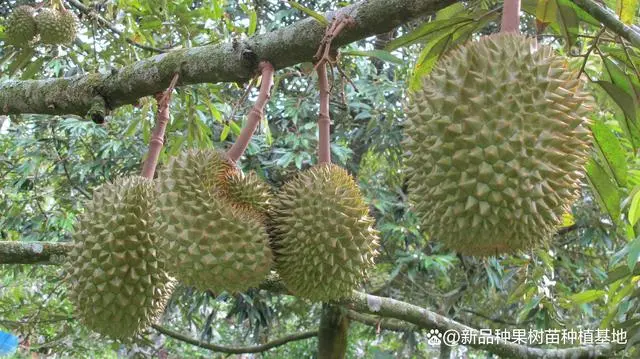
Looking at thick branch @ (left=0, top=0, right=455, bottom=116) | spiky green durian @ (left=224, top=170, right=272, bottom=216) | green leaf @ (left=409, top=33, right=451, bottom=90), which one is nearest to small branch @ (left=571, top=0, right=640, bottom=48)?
thick branch @ (left=0, top=0, right=455, bottom=116)

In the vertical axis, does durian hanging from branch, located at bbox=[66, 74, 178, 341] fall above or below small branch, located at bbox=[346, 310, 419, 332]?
below

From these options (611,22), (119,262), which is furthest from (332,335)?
(611,22)

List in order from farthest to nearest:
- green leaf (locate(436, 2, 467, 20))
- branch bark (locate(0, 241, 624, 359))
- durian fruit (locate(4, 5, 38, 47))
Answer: durian fruit (locate(4, 5, 38, 47))
branch bark (locate(0, 241, 624, 359))
green leaf (locate(436, 2, 467, 20))

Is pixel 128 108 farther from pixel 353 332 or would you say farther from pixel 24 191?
pixel 353 332

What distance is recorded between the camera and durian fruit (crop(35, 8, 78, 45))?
3361 millimetres

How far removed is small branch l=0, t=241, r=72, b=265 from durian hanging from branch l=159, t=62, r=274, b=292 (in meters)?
0.88

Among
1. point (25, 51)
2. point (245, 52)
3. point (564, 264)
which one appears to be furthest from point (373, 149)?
point (245, 52)

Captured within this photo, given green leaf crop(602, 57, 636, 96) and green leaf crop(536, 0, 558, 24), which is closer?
green leaf crop(536, 0, 558, 24)

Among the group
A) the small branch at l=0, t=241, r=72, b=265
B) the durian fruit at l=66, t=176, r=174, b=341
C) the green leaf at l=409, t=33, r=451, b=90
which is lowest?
the durian fruit at l=66, t=176, r=174, b=341

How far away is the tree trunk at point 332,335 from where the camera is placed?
2.77 m

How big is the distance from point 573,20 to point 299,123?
3079mm

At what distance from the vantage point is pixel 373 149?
14.0 feet

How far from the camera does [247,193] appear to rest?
134cm

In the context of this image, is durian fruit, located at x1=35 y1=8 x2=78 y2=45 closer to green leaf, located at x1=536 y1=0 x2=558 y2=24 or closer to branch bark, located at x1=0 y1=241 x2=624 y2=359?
branch bark, located at x1=0 y1=241 x2=624 y2=359
